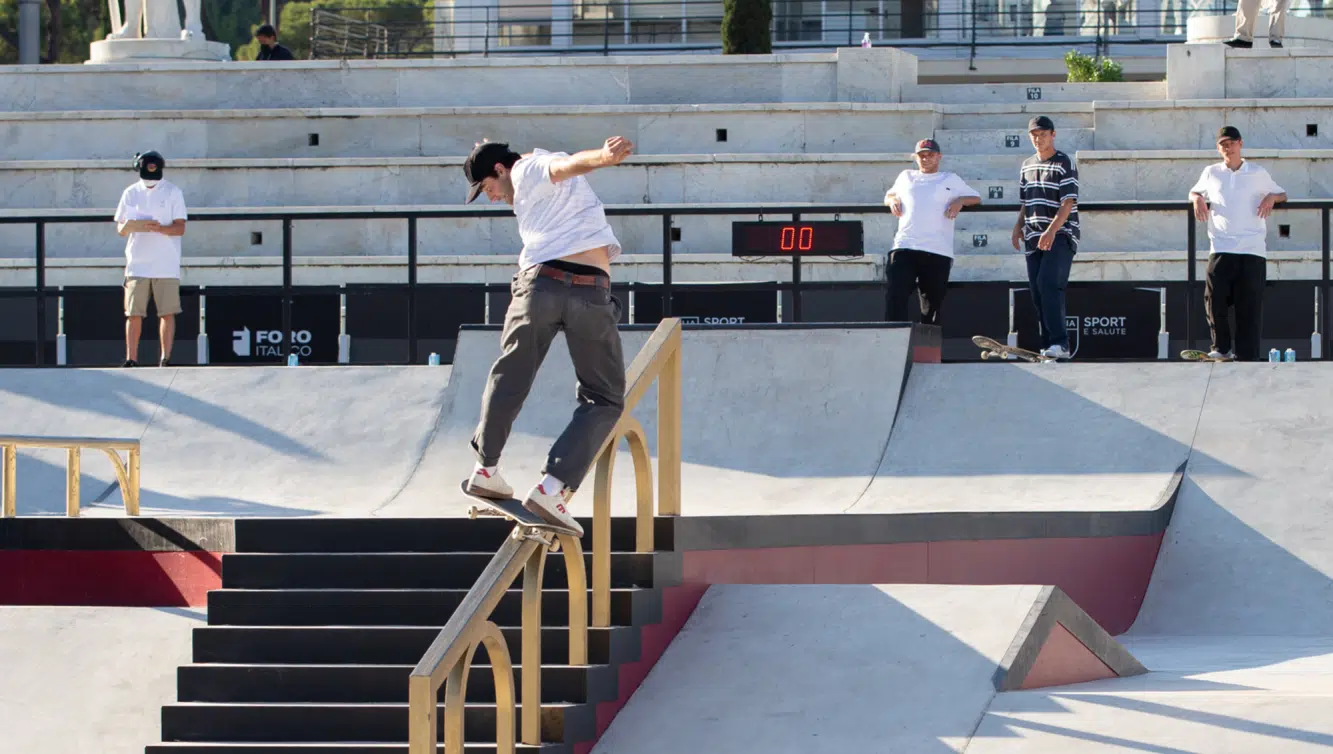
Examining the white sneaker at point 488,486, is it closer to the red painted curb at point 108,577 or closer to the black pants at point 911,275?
the red painted curb at point 108,577

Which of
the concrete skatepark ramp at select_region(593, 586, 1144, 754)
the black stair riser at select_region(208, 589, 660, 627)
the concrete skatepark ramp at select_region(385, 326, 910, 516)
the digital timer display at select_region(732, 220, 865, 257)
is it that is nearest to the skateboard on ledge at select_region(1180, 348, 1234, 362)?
the concrete skatepark ramp at select_region(385, 326, 910, 516)

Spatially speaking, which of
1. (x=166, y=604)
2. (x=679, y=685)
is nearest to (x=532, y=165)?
(x=679, y=685)

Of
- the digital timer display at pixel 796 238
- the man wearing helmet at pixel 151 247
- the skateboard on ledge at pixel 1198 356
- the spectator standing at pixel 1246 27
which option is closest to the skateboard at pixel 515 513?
the skateboard on ledge at pixel 1198 356

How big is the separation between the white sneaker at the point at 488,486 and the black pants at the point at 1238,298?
7.60m

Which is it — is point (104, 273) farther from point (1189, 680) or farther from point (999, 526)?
point (1189, 680)

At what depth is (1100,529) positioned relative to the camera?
1098 centimetres

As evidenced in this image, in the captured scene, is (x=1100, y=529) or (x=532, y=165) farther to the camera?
(x=1100, y=529)

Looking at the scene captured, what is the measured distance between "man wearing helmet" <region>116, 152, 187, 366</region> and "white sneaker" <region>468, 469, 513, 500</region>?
847 cm

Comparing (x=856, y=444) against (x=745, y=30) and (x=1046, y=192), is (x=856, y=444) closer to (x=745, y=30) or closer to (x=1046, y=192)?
(x=1046, y=192)

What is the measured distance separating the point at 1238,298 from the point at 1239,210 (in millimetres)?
632

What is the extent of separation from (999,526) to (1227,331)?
4626 millimetres

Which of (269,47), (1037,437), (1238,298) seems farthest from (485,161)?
(269,47)

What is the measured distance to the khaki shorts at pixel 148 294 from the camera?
16.1m

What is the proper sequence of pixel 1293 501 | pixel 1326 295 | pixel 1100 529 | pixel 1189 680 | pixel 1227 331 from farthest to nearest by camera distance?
pixel 1326 295, pixel 1227 331, pixel 1293 501, pixel 1100 529, pixel 1189 680
